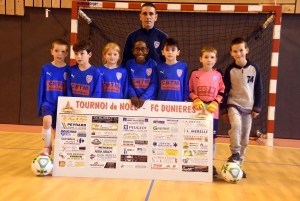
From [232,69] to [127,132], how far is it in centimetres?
138

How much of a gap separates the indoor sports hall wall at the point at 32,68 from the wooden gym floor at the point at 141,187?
2.65 meters

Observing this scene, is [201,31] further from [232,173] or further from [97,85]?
[232,173]

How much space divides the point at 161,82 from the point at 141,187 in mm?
1192

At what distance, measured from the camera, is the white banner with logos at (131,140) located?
3.57 meters

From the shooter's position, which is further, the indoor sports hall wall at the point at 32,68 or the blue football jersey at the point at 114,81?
the indoor sports hall wall at the point at 32,68

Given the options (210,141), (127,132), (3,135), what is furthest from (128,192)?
(3,135)

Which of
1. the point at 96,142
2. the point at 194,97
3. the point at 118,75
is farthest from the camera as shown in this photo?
the point at 118,75

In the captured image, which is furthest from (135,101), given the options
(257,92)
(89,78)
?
(257,92)

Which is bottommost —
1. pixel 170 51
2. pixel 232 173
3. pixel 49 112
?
pixel 232 173

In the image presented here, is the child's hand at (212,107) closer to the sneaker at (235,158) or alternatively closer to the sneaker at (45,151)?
the sneaker at (235,158)

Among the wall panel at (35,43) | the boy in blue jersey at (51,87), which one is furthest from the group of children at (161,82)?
the wall panel at (35,43)

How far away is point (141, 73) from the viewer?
3857mm

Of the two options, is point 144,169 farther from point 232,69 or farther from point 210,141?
point 232,69

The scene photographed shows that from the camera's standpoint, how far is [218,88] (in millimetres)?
3727
